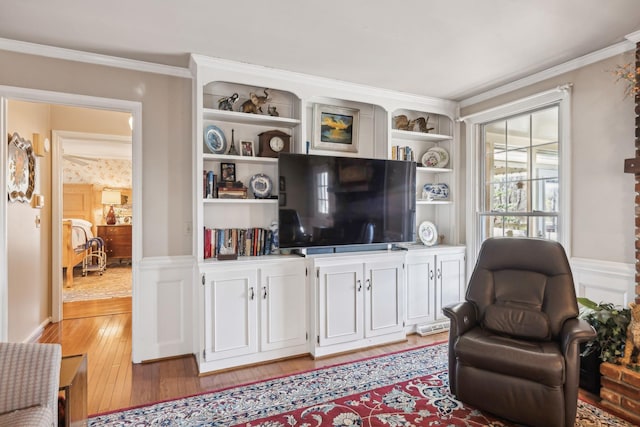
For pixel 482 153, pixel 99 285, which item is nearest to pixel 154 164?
pixel 482 153

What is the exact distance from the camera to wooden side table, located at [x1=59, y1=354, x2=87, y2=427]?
1.57 m

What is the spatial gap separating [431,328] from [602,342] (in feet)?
4.83

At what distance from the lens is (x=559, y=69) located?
3.02 meters

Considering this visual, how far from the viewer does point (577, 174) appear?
293 cm

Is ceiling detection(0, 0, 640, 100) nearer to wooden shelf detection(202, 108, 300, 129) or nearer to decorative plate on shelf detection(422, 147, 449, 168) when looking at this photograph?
wooden shelf detection(202, 108, 300, 129)

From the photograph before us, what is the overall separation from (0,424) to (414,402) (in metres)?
2.12

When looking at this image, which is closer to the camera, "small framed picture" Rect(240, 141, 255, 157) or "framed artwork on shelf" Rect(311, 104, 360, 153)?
"small framed picture" Rect(240, 141, 255, 157)

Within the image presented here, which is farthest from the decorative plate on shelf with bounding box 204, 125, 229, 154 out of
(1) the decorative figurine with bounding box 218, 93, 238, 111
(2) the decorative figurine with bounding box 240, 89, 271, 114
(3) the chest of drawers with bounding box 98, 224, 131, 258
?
(3) the chest of drawers with bounding box 98, 224, 131, 258

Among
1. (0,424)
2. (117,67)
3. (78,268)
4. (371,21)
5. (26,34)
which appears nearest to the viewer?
(0,424)

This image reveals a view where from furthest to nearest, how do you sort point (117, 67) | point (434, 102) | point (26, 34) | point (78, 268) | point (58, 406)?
point (78, 268) → point (434, 102) → point (117, 67) → point (26, 34) → point (58, 406)

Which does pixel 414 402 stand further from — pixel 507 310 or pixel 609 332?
pixel 609 332

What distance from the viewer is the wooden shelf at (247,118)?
2936 mm

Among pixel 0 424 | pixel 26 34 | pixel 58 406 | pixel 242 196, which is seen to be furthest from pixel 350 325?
pixel 26 34

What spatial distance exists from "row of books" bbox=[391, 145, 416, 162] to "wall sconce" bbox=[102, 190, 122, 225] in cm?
697
